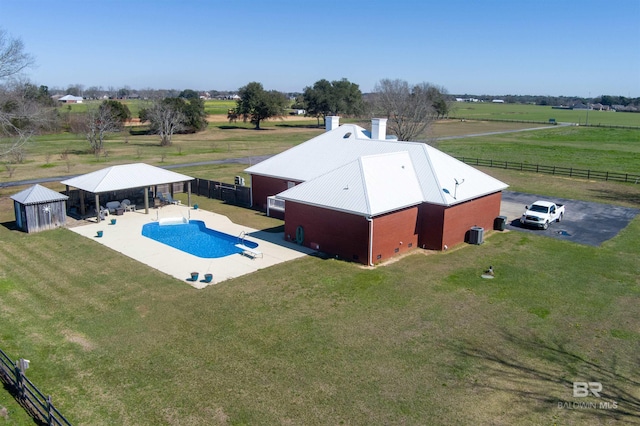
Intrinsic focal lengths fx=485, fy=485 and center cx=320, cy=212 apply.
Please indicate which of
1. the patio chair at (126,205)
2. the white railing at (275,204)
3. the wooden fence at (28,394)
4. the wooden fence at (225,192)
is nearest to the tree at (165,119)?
the wooden fence at (225,192)

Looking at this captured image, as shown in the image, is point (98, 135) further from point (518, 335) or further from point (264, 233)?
point (518, 335)

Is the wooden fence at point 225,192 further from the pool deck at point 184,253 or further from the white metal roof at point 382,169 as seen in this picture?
the pool deck at point 184,253

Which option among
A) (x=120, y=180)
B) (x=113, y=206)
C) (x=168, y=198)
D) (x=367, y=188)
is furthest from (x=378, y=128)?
(x=113, y=206)

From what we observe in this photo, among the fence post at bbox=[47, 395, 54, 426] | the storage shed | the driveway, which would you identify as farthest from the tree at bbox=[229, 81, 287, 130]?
the fence post at bbox=[47, 395, 54, 426]

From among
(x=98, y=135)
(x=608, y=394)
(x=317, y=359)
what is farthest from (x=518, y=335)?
(x=98, y=135)

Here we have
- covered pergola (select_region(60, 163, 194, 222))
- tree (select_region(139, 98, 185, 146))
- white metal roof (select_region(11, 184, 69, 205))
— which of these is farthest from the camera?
tree (select_region(139, 98, 185, 146))

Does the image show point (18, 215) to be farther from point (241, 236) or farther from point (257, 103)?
point (257, 103)

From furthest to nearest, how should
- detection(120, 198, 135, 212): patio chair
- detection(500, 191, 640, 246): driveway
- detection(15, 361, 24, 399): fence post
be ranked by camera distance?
detection(120, 198, 135, 212): patio chair, detection(500, 191, 640, 246): driveway, detection(15, 361, 24, 399): fence post

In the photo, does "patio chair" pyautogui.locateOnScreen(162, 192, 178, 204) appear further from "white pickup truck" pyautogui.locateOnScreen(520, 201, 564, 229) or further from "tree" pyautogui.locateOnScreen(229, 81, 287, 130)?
"tree" pyautogui.locateOnScreen(229, 81, 287, 130)
